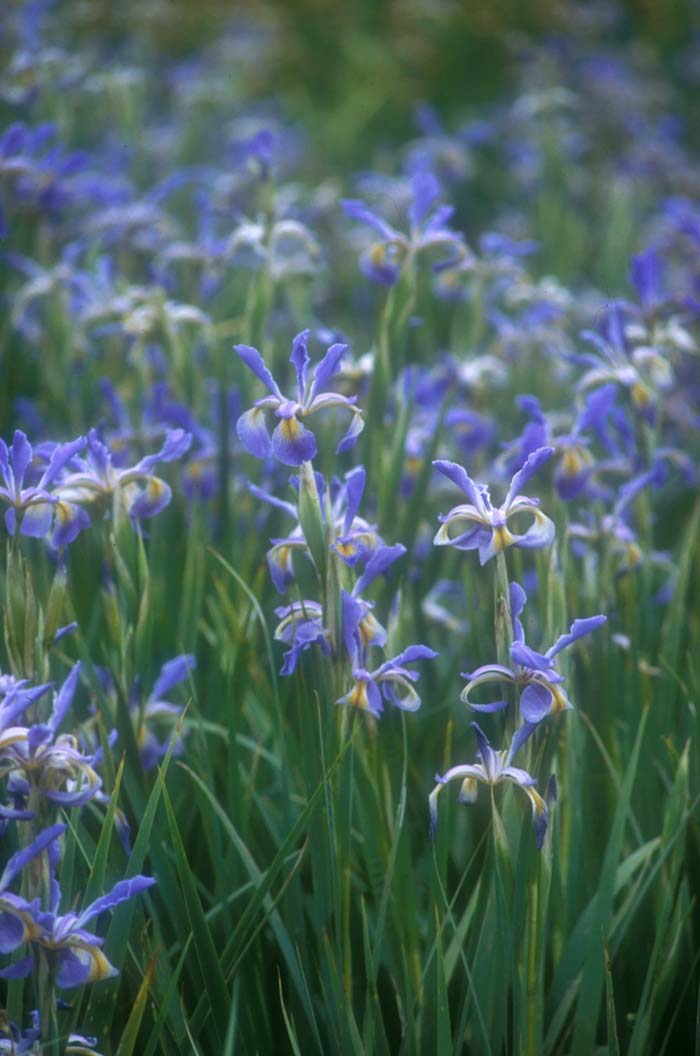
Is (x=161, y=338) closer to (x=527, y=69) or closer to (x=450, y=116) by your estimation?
(x=527, y=69)

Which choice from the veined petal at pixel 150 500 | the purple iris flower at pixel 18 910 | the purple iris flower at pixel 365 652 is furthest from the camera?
the veined petal at pixel 150 500

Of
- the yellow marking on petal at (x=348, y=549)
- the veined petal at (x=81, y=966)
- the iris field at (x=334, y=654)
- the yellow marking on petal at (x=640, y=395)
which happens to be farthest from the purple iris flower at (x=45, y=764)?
the yellow marking on petal at (x=640, y=395)

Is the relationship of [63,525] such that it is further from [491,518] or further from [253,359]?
[491,518]

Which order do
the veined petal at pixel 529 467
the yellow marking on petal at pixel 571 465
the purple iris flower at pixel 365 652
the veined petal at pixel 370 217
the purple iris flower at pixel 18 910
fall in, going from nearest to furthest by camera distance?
the purple iris flower at pixel 18 910, the veined petal at pixel 529 467, the purple iris flower at pixel 365 652, the yellow marking on petal at pixel 571 465, the veined petal at pixel 370 217

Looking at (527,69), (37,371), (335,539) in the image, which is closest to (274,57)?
(527,69)

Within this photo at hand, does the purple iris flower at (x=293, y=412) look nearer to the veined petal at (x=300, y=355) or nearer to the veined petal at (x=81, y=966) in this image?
the veined petal at (x=300, y=355)

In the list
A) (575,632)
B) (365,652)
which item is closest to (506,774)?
(575,632)

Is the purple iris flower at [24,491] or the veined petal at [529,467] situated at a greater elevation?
the veined petal at [529,467]
